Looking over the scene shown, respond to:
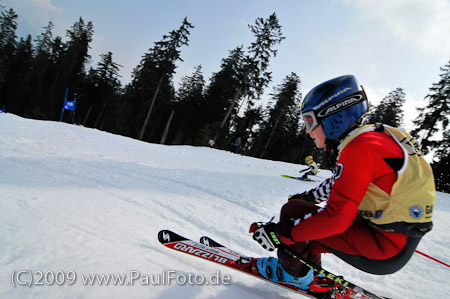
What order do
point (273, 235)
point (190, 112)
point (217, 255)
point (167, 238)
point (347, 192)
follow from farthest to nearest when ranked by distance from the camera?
point (190, 112) → point (167, 238) → point (217, 255) → point (273, 235) → point (347, 192)

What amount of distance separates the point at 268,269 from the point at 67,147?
24.3ft

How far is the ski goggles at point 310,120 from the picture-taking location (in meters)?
1.89

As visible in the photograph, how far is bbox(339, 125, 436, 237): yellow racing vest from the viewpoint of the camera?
1400mm

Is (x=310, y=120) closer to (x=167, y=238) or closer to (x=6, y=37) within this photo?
(x=167, y=238)

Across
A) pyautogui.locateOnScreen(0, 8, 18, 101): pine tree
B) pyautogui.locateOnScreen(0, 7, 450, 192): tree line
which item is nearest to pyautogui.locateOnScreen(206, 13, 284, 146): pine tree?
pyautogui.locateOnScreen(0, 7, 450, 192): tree line

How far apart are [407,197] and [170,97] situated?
42.9 meters

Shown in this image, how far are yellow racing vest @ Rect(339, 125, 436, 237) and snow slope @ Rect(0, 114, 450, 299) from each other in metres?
1.27

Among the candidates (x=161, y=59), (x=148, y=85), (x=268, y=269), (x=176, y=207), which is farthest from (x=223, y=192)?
(x=148, y=85)

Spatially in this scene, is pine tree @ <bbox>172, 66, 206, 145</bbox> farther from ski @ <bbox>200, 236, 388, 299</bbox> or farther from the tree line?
ski @ <bbox>200, 236, 388, 299</bbox>

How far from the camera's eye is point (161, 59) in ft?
100

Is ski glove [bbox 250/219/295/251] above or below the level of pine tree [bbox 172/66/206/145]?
below

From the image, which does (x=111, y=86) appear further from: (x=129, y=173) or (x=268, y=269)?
(x=268, y=269)

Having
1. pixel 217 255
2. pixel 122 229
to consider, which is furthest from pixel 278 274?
pixel 122 229

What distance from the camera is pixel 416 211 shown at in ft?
4.66
